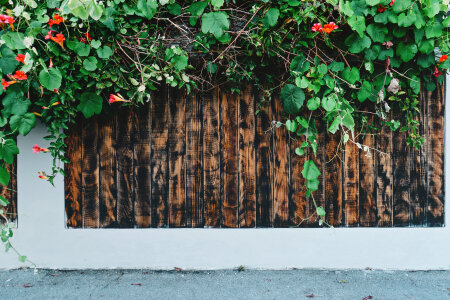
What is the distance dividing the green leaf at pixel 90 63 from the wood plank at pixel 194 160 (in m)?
0.75

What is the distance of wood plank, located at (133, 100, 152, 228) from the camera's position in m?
2.69

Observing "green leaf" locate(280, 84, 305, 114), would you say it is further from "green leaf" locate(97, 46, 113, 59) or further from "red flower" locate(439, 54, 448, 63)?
"green leaf" locate(97, 46, 113, 59)

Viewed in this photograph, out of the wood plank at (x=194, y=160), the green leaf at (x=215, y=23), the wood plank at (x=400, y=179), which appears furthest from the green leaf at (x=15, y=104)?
→ the wood plank at (x=400, y=179)

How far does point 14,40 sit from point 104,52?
0.52 metres

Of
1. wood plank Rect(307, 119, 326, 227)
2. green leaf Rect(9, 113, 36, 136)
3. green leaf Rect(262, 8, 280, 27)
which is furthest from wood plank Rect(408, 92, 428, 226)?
green leaf Rect(9, 113, 36, 136)

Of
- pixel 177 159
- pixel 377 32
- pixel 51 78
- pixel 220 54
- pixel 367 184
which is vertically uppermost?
pixel 377 32

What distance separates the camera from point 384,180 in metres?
2.70

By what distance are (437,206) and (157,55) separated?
7.96 feet

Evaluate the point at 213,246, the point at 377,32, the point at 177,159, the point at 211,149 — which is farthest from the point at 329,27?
the point at 213,246

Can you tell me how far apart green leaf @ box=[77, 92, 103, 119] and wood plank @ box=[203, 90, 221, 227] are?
2.58 ft

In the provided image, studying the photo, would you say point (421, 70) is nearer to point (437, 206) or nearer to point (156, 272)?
point (437, 206)

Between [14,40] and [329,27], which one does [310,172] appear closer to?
[329,27]

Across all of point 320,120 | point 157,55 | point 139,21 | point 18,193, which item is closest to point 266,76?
point 320,120

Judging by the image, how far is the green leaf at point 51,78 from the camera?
2082 millimetres
